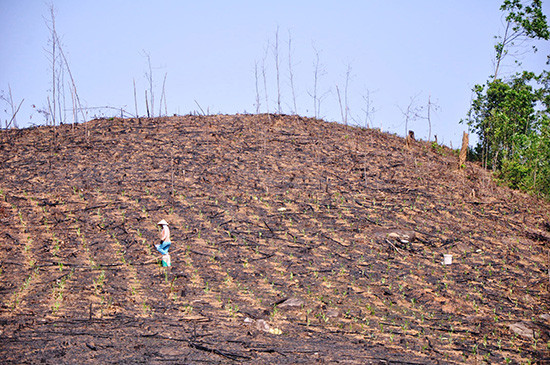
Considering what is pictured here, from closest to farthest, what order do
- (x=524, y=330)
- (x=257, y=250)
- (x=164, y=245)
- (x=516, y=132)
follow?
1. (x=524, y=330)
2. (x=164, y=245)
3. (x=257, y=250)
4. (x=516, y=132)

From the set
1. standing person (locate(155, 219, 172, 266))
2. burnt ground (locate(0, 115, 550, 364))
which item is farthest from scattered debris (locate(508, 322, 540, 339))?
standing person (locate(155, 219, 172, 266))

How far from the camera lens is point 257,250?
29.4 feet

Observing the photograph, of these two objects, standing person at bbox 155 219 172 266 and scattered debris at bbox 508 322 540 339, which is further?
standing person at bbox 155 219 172 266

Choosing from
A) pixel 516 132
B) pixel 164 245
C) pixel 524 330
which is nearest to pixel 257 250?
pixel 164 245

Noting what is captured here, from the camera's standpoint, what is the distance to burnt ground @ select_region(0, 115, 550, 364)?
619 centimetres

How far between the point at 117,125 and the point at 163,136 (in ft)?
6.02

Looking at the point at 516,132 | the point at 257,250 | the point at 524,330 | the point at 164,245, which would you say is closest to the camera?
the point at 524,330

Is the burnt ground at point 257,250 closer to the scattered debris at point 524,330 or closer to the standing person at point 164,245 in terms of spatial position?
the scattered debris at point 524,330

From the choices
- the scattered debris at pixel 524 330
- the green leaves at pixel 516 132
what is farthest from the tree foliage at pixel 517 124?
the scattered debris at pixel 524 330

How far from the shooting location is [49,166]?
1222 centimetres

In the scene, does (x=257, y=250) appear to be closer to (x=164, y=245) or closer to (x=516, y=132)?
(x=164, y=245)

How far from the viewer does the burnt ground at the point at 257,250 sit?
244 inches

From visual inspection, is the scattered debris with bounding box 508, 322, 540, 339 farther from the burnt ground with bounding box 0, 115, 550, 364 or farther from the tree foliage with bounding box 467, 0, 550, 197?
the tree foliage with bounding box 467, 0, 550, 197

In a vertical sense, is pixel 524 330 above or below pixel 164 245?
below
